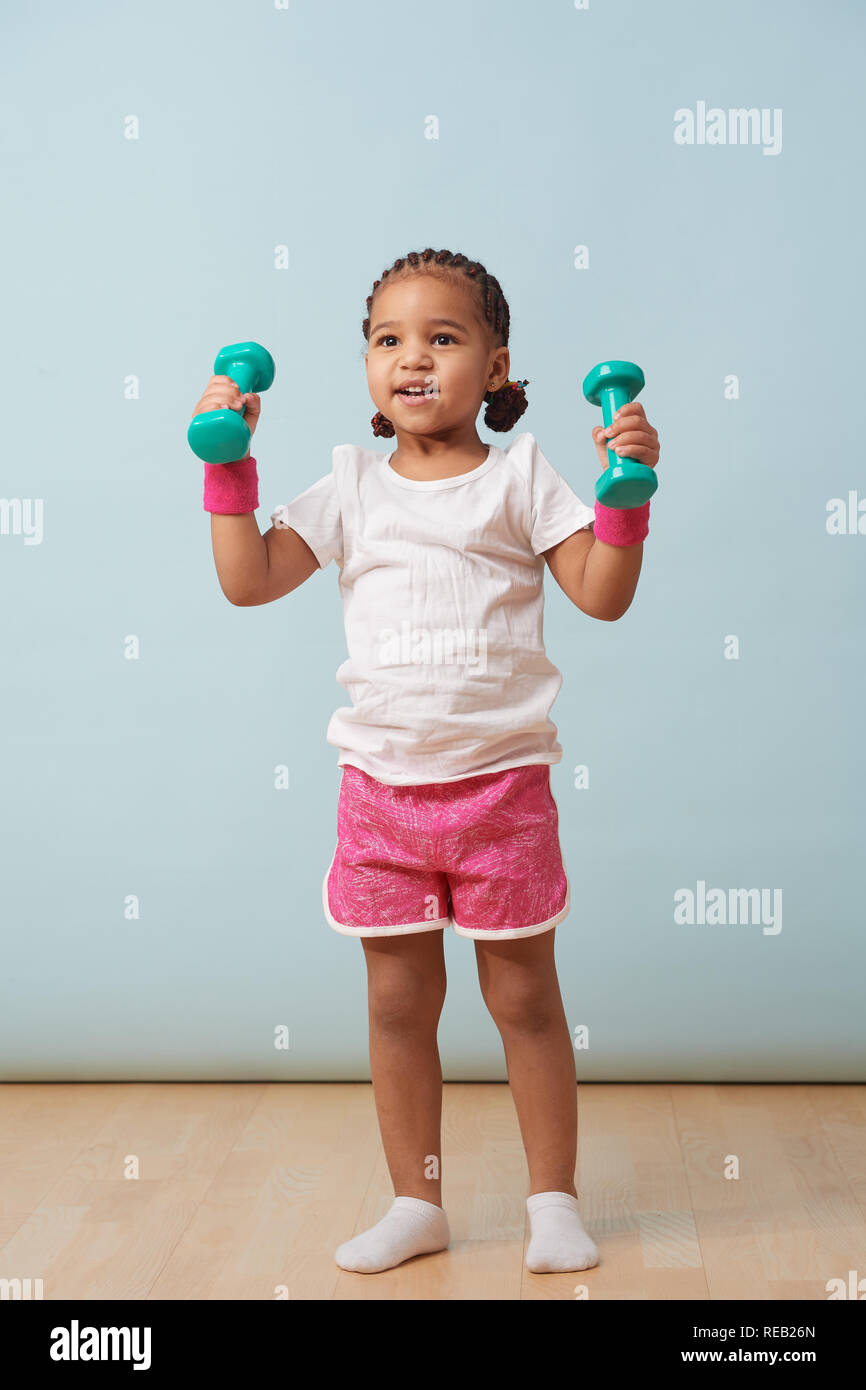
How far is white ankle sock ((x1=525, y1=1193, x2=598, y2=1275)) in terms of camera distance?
133 centimetres

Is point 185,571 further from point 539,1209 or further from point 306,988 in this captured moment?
point 539,1209

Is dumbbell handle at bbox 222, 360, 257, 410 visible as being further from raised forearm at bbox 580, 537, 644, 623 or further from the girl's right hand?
raised forearm at bbox 580, 537, 644, 623

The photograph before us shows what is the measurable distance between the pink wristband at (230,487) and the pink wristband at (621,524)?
12.6 inches

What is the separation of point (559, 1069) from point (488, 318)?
75 centimetres

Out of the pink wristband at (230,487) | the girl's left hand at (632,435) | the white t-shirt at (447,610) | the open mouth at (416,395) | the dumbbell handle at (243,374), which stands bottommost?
the white t-shirt at (447,610)

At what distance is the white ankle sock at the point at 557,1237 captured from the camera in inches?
52.2

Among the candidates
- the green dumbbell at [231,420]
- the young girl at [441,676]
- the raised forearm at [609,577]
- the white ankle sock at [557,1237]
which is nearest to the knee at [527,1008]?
the young girl at [441,676]

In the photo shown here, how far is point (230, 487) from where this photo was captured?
128 centimetres

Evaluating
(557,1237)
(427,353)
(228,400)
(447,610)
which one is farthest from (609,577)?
(557,1237)

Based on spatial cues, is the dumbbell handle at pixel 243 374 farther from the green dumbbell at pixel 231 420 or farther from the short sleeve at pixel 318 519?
the short sleeve at pixel 318 519

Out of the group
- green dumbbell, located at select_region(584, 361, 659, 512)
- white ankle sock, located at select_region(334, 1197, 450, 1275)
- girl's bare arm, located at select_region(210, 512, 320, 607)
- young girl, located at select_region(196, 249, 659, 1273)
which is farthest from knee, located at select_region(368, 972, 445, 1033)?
green dumbbell, located at select_region(584, 361, 659, 512)

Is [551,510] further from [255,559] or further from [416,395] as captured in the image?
[255,559]

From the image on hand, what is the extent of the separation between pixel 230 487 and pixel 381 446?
73 centimetres

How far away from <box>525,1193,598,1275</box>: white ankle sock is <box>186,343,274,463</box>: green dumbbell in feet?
2.60
